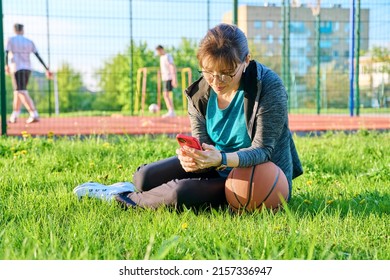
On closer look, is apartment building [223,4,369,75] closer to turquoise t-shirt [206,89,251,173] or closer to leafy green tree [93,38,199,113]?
leafy green tree [93,38,199,113]

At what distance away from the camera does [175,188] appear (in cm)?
288

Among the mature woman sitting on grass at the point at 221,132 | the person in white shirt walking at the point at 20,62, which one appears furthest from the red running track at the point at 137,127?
the mature woman sitting on grass at the point at 221,132

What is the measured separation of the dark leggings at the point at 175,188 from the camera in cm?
286

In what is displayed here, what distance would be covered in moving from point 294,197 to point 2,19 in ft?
18.6

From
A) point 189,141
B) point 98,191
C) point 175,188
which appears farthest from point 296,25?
point 189,141

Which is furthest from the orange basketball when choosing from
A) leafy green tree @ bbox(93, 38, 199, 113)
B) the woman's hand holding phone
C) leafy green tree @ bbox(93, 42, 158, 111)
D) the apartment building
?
leafy green tree @ bbox(93, 42, 158, 111)

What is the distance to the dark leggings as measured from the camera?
286 centimetres

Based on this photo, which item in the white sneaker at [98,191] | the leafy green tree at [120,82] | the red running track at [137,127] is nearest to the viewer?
the white sneaker at [98,191]

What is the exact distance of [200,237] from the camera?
2221 mm

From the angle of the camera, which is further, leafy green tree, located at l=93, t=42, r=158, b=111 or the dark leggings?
leafy green tree, located at l=93, t=42, r=158, b=111

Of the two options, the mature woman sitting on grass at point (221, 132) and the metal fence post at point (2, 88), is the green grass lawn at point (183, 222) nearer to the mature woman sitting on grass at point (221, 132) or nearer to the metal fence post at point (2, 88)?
the mature woman sitting on grass at point (221, 132)

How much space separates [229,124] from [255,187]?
420 mm
